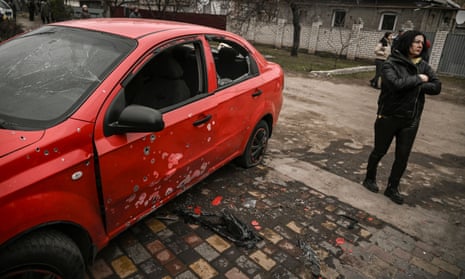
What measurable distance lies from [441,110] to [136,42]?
9.34 metres

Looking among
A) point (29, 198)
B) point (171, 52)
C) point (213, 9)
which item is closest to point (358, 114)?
point (171, 52)

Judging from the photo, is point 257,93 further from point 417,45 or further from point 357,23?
point 357,23

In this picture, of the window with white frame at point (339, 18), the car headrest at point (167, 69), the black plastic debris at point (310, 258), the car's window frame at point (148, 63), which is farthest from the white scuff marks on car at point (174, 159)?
the window with white frame at point (339, 18)

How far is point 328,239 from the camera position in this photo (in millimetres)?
3047

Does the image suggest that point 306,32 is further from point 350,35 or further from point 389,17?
point 389,17

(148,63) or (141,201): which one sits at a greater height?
(148,63)

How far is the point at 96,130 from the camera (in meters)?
2.00

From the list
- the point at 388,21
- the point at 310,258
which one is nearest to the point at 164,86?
the point at 310,258

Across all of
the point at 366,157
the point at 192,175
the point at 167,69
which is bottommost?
the point at 366,157

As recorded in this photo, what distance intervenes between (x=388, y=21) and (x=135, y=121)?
21.7 metres

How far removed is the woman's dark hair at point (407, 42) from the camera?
3.37 metres

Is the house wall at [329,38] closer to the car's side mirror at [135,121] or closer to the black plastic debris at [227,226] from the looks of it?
the black plastic debris at [227,226]

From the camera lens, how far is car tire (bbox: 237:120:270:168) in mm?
4027

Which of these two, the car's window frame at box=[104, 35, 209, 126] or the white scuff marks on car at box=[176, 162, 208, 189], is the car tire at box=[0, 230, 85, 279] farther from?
the white scuff marks on car at box=[176, 162, 208, 189]
